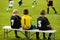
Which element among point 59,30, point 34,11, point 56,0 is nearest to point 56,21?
point 59,30

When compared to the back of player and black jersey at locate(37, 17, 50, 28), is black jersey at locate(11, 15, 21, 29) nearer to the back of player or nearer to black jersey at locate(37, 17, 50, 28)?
the back of player

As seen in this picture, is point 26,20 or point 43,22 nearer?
point 43,22

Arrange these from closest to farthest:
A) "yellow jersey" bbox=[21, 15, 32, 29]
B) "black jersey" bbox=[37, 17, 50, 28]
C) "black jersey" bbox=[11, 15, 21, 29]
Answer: "black jersey" bbox=[37, 17, 50, 28]
"yellow jersey" bbox=[21, 15, 32, 29]
"black jersey" bbox=[11, 15, 21, 29]

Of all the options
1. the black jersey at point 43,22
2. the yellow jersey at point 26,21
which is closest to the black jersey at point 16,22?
the yellow jersey at point 26,21

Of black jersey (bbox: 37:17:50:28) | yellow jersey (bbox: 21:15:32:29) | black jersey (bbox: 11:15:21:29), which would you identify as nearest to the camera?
black jersey (bbox: 37:17:50:28)

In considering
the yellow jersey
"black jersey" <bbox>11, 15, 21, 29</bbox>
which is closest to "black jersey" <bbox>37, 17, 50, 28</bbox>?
the yellow jersey

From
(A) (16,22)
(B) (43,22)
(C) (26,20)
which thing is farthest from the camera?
(A) (16,22)

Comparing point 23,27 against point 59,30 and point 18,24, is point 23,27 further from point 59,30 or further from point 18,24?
point 59,30

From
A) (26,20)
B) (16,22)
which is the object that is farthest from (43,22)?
(16,22)

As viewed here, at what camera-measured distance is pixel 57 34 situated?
56.0ft

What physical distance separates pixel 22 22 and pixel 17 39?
1.47 meters

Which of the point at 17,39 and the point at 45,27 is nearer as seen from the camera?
the point at 45,27

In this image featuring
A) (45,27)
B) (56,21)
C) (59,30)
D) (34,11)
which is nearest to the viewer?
(45,27)

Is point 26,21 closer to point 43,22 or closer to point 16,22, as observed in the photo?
point 16,22
